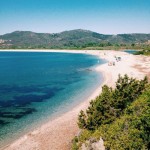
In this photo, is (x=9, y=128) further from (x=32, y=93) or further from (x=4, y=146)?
(x=32, y=93)

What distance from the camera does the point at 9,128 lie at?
44.5 m

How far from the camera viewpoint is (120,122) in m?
28.0

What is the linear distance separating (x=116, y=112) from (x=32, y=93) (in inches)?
1689

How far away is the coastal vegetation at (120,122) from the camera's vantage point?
24.9 meters

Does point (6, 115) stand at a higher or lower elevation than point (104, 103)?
lower

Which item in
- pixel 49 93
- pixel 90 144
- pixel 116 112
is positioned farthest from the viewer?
pixel 49 93

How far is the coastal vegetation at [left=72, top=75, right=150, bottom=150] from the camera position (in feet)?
81.8

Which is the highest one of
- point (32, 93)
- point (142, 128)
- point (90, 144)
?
point (142, 128)

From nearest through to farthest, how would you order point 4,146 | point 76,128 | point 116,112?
point 116,112, point 4,146, point 76,128

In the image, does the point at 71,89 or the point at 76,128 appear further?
the point at 71,89

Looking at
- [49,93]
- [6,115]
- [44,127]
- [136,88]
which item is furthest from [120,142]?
[49,93]

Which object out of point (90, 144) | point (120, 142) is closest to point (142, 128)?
point (120, 142)

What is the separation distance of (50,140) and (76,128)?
5920 mm

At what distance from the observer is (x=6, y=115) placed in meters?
52.4
